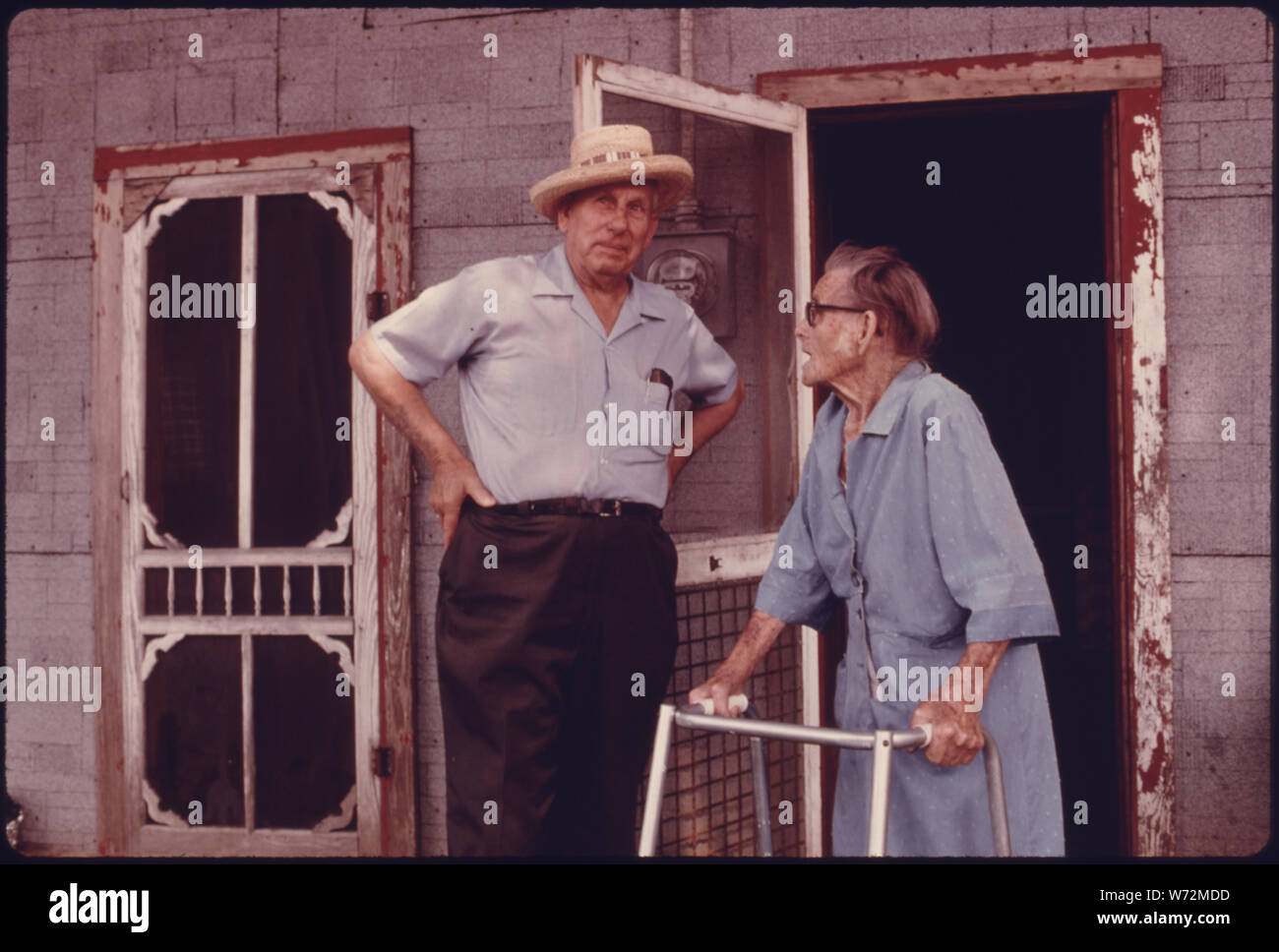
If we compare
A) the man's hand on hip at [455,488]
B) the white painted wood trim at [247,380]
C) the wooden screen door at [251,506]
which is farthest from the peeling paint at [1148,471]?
the white painted wood trim at [247,380]

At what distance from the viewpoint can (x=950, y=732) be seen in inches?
70.6

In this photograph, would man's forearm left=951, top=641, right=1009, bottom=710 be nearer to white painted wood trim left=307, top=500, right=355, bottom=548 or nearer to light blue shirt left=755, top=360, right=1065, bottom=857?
light blue shirt left=755, top=360, right=1065, bottom=857

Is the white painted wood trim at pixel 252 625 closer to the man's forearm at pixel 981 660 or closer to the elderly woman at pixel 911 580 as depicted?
the elderly woman at pixel 911 580

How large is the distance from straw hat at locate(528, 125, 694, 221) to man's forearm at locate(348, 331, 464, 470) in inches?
22.7

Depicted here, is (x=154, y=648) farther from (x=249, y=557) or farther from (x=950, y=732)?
(x=950, y=732)

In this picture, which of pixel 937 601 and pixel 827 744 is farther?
pixel 937 601

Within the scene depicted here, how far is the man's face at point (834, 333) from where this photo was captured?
7.06 ft

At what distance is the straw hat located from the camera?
2.57 meters

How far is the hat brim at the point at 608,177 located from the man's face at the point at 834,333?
657 mm

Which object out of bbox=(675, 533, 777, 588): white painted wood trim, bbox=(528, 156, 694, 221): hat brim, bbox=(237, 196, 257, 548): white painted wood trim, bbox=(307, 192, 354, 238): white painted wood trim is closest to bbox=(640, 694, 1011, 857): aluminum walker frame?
bbox=(675, 533, 777, 588): white painted wood trim

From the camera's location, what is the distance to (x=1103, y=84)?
11.1 feet

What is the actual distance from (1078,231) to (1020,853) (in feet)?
14.9

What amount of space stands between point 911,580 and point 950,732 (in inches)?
13.3

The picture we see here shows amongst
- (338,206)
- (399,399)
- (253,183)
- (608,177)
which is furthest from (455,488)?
(253,183)
